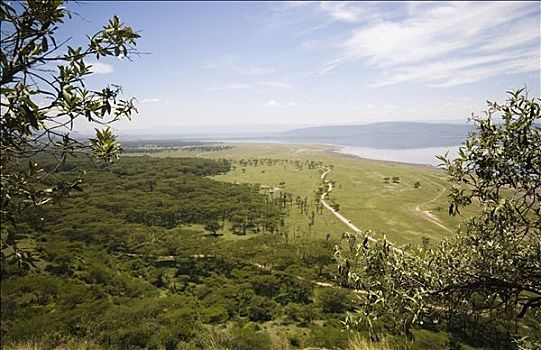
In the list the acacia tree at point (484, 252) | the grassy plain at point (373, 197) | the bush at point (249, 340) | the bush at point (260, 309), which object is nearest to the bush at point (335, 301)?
the bush at point (260, 309)

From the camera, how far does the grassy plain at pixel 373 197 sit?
5316 cm

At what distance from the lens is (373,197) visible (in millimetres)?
76250

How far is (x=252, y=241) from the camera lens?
47.6 meters

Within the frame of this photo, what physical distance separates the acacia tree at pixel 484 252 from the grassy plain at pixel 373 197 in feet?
111

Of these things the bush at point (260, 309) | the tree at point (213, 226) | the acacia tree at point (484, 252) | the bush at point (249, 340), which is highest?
the acacia tree at point (484, 252)

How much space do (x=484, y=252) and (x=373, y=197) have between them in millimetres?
71734

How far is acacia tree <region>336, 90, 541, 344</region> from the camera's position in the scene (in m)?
6.28

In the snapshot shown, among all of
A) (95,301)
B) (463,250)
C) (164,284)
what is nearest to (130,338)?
(95,301)

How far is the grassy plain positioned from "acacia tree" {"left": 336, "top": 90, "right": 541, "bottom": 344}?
1330 inches

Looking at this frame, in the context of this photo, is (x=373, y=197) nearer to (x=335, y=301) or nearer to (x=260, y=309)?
(x=335, y=301)

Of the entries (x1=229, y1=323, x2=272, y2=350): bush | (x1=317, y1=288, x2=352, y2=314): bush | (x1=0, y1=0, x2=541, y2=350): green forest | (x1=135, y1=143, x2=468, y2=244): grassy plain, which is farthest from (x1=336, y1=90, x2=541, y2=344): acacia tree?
(x1=135, y1=143, x2=468, y2=244): grassy plain

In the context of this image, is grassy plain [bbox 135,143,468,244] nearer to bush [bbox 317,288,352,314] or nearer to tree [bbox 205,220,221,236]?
bush [bbox 317,288,352,314]

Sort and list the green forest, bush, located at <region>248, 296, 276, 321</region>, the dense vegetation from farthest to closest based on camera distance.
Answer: bush, located at <region>248, 296, 276, 321</region> < the dense vegetation < the green forest

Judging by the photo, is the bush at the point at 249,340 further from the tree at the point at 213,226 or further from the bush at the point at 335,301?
the tree at the point at 213,226
